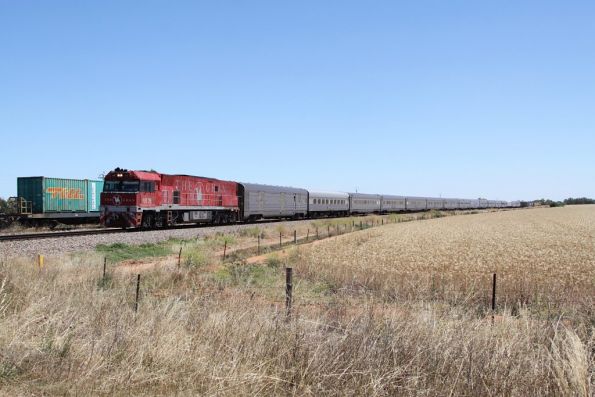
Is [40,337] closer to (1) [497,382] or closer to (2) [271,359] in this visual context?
(2) [271,359]

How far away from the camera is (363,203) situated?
7688 cm

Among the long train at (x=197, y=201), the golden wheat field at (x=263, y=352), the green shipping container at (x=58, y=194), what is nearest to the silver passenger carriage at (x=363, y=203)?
the long train at (x=197, y=201)

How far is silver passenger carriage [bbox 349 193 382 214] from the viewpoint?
73.6 m

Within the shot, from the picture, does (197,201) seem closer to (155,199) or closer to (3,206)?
(155,199)

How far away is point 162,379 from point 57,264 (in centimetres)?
1100

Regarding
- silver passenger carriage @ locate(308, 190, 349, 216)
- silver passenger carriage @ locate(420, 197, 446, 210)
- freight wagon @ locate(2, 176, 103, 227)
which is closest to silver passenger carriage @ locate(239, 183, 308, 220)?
silver passenger carriage @ locate(308, 190, 349, 216)

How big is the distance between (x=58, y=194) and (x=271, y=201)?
22320 mm

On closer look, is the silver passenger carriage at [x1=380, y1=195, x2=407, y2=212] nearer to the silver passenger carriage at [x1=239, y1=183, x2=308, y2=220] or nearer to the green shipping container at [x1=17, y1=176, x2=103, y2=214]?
the silver passenger carriage at [x1=239, y1=183, x2=308, y2=220]

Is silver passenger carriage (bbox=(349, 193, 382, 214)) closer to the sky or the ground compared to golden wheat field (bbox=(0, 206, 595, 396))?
closer to the sky

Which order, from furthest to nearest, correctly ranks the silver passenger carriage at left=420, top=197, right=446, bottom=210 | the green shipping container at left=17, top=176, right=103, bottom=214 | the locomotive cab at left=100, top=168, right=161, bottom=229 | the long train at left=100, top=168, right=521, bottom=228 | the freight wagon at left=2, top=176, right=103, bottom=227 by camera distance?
the silver passenger carriage at left=420, top=197, right=446, bottom=210, the green shipping container at left=17, top=176, right=103, bottom=214, the freight wagon at left=2, top=176, right=103, bottom=227, the long train at left=100, top=168, right=521, bottom=228, the locomotive cab at left=100, top=168, right=161, bottom=229

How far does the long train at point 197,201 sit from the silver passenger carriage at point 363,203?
10.3 inches

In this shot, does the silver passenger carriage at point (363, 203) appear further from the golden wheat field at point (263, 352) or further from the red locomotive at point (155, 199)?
the golden wheat field at point (263, 352)

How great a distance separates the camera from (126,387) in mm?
4844

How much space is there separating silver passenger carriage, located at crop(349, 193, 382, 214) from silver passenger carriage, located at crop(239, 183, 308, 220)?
1323cm
